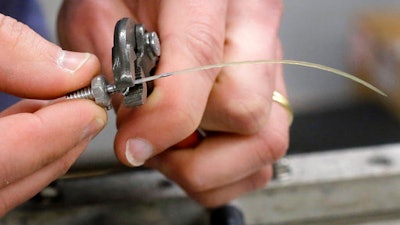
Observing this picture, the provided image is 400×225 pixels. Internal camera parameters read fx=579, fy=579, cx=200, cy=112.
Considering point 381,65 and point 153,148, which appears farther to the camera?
point 381,65

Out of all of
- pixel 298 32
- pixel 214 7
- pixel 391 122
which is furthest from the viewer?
pixel 298 32

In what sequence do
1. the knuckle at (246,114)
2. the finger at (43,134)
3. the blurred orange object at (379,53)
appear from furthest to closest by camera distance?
the blurred orange object at (379,53) < the knuckle at (246,114) < the finger at (43,134)

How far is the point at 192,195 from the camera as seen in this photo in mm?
510

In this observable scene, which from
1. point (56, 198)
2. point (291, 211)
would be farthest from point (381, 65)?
point (56, 198)

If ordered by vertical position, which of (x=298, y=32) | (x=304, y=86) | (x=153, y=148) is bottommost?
(x=304, y=86)

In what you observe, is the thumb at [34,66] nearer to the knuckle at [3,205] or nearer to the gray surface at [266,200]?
the knuckle at [3,205]

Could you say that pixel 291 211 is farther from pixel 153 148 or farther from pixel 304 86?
pixel 304 86

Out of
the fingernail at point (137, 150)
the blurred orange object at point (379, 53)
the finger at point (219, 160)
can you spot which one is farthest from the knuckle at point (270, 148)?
the blurred orange object at point (379, 53)

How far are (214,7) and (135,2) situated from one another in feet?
0.31

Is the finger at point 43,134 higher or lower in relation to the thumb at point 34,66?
lower

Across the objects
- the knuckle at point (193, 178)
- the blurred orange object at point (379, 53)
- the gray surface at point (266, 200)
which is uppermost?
the knuckle at point (193, 178)

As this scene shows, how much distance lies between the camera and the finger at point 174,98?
406mm

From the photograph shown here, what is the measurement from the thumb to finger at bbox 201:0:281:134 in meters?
0.14

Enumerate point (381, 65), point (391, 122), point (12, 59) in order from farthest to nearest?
1. point (381, 65)
2. point (391, 122)
3. point (12, 59)
